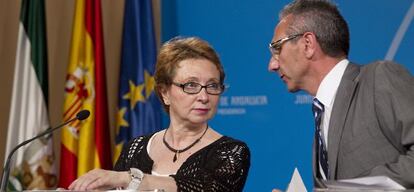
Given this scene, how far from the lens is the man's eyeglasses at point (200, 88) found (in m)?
3.08

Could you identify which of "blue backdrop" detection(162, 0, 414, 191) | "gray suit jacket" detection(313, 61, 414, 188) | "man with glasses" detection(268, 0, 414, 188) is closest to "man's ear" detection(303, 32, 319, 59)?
"man with glasses" detection(268, 0, 414, 188)

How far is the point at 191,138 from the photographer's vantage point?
317 cm

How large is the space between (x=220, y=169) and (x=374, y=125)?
812mm

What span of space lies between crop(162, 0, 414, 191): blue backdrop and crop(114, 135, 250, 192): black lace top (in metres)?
1.76

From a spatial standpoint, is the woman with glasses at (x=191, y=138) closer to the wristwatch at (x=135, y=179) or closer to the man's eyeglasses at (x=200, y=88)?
the man's eyeglasses at (x=200, y=88)

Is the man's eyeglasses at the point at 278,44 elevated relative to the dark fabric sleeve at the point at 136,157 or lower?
elevated

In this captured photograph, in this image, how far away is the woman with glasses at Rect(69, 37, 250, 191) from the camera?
297cm

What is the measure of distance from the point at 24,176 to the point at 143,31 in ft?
4.23

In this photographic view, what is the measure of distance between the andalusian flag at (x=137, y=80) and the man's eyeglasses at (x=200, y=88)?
1.89 meters

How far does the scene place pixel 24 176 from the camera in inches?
185

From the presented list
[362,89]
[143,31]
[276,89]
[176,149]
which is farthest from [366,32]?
[362,89]

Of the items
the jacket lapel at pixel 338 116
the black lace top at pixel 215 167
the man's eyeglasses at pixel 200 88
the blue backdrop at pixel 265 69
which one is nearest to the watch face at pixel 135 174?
the black lace top at pixel 215 167

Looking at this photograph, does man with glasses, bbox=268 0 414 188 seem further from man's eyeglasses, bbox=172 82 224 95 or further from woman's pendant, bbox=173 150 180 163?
woman's pendant, bbox=173 150 180 163

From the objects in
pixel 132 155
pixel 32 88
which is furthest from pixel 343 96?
pixel 32 88
